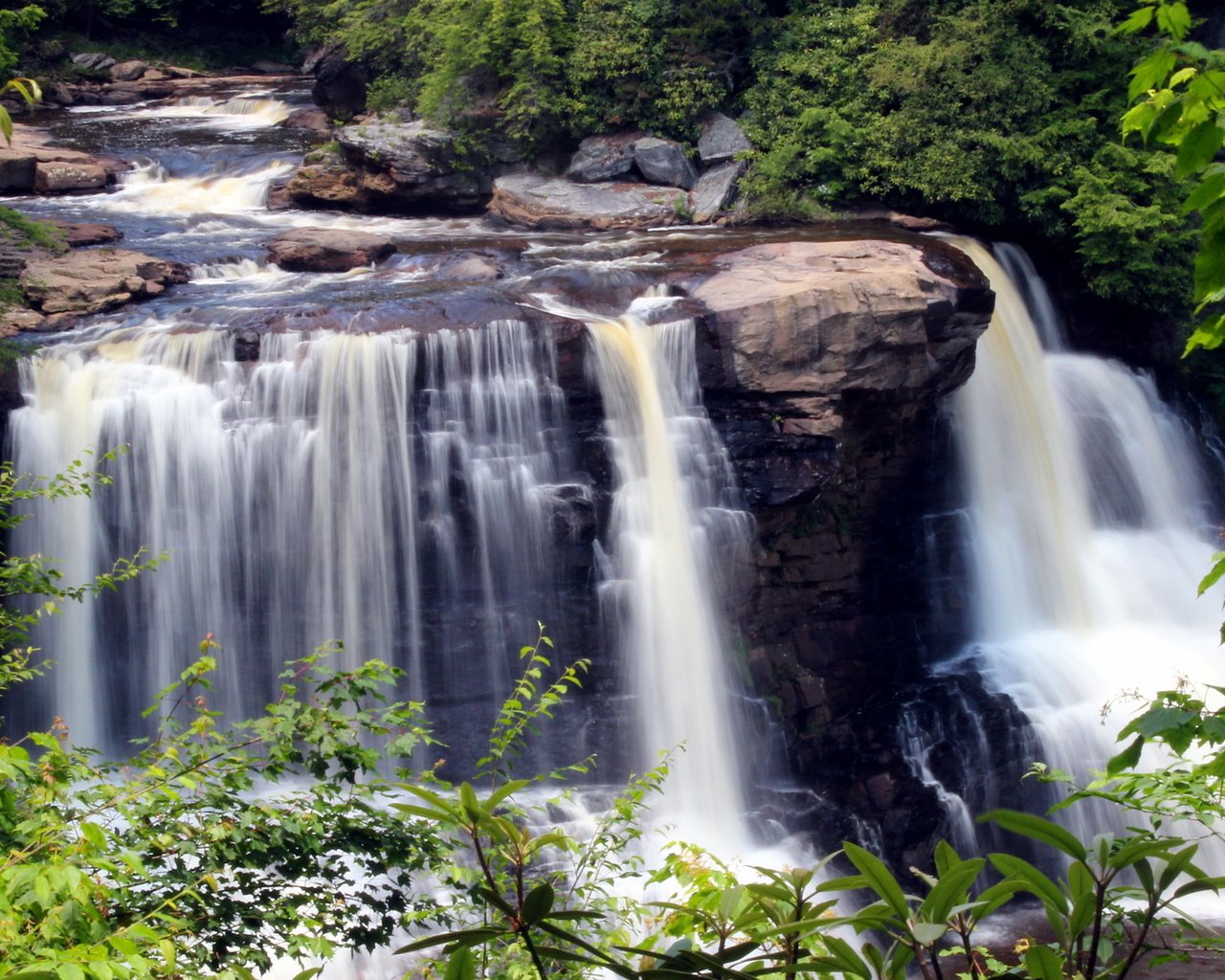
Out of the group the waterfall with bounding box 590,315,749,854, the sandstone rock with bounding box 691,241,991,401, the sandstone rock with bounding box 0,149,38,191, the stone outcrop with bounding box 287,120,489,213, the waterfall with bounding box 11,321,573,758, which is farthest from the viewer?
the stone outcrop with bounding box 287,120,489,213

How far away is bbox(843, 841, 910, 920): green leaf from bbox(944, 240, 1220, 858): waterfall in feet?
33.0

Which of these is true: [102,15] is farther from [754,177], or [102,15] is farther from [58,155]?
[754,177]

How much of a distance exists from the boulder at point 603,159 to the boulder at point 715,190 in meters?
1.25

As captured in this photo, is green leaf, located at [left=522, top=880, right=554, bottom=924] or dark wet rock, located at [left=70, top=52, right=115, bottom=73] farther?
dark wet rock, located at [left=70, top=52, right=115, bottom=73]

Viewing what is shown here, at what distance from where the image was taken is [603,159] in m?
17.4

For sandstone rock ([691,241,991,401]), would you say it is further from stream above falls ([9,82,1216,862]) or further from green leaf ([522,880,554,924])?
green leaf ([522,880,554,924])

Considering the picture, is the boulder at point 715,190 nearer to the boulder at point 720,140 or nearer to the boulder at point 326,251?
the boulder at point 720,140

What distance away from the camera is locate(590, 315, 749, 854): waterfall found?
1018 cm

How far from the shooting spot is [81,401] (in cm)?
987

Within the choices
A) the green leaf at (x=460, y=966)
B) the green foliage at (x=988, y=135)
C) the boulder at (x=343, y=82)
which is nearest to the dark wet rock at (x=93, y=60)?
the boulder at (x=343, y=82)

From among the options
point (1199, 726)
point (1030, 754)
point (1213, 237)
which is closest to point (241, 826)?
point (1199, 726)

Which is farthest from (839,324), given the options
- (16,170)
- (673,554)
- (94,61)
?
(94,61)

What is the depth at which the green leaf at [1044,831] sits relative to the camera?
162 cm

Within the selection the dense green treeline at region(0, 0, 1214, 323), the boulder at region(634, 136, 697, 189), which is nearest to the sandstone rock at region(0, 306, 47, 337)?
the dense green treeline at region(0, 0, 1214, 323)
